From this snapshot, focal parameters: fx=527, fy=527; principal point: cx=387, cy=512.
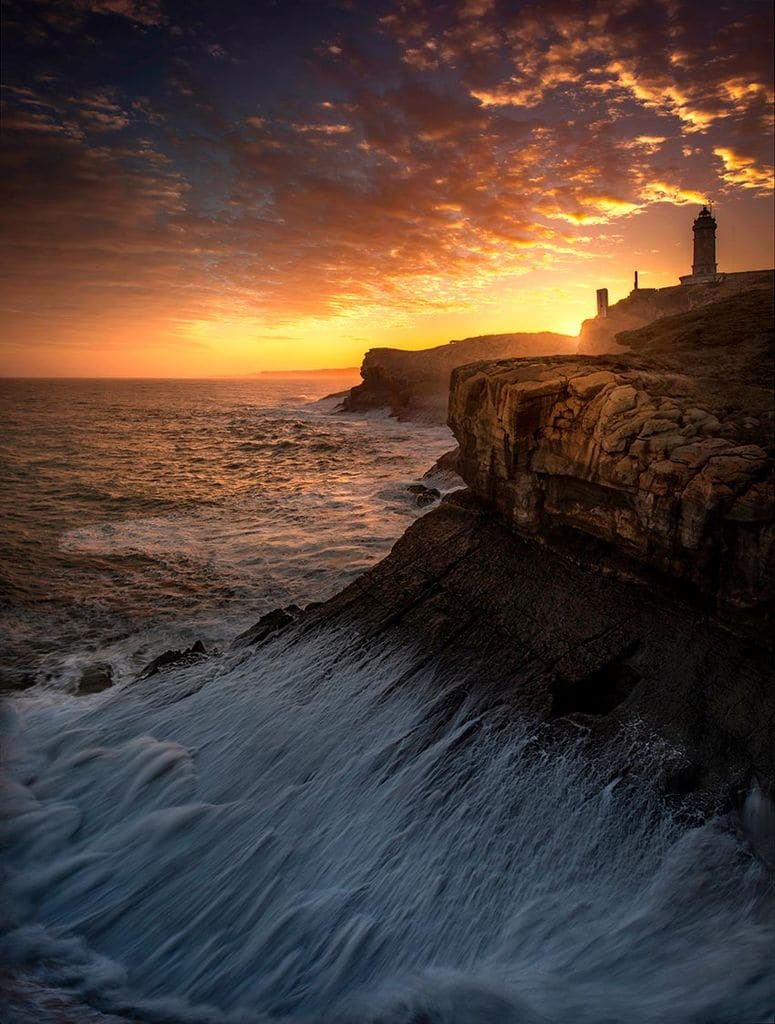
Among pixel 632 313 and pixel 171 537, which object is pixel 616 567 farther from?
pixel 632 313

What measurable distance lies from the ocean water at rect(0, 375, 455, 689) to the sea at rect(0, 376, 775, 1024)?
4.57 ft

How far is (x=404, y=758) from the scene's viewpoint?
6.35 meters

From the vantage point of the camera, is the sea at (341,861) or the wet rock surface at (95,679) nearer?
the sea at (341,861)

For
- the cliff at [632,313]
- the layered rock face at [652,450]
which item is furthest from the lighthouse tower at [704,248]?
the layered rock face at [652,450]

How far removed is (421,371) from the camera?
59.9 metres

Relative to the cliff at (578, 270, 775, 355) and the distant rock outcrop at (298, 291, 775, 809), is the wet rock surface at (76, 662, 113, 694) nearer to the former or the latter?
the distant rock outcrop at (298, 291, 775, 809)

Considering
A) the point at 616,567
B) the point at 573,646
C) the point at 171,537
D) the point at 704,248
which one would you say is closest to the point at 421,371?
the point at 704,248

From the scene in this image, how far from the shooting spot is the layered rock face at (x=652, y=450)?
555cm

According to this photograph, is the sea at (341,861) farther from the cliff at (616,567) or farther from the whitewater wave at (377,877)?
the cliff at (616,567)

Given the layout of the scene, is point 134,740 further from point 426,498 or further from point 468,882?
point 426,498

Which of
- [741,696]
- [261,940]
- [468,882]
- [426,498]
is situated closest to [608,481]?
[741,696]

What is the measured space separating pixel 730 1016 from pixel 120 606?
42.0ft

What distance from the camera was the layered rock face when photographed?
5.55 metres

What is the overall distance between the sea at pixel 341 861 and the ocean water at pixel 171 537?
1393mm
